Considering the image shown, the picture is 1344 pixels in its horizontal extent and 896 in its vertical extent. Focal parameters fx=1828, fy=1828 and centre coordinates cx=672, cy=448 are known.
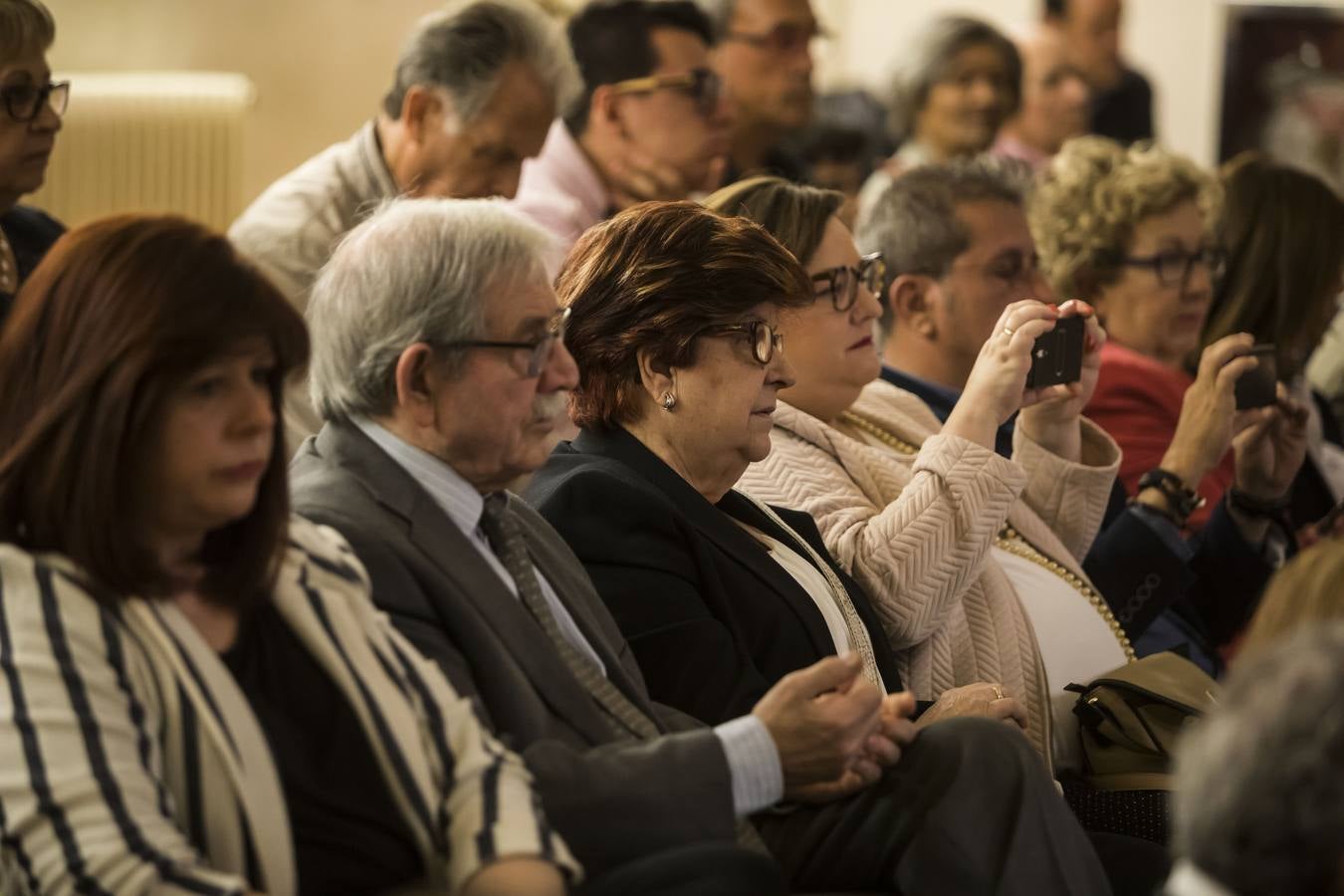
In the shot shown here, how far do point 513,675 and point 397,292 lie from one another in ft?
1.46

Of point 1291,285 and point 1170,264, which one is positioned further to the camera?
point 1291,285

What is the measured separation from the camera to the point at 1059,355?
123 inches

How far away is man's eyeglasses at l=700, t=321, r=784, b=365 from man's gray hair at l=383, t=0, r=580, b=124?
1623 mm

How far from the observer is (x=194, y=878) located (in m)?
1.56

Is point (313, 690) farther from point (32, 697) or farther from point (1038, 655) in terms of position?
point (1038, 655)

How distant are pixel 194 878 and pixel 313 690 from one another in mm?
248

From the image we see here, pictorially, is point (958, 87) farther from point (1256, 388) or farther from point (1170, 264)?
point (1256, 388)

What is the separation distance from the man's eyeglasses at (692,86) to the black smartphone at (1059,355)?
1.71 metres

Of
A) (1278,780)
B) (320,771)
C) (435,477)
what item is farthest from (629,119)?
(1278,780)

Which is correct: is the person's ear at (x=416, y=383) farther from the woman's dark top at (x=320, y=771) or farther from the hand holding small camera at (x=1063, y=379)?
the hand holding small camera at (x=1063, y=379)

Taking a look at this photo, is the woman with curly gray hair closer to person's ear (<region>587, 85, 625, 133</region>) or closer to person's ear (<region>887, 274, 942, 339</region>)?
person's ear (<region>587, 85, 625, 133</region>)

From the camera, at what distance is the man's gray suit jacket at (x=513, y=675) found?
1897mm

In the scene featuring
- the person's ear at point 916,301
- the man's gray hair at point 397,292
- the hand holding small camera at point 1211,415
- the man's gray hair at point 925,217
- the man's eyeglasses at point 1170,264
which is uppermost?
the man's gray hair at point 397,292

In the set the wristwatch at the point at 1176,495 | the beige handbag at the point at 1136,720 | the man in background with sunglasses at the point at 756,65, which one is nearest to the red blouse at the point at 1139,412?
the wristwatch at the point at 1176,495
